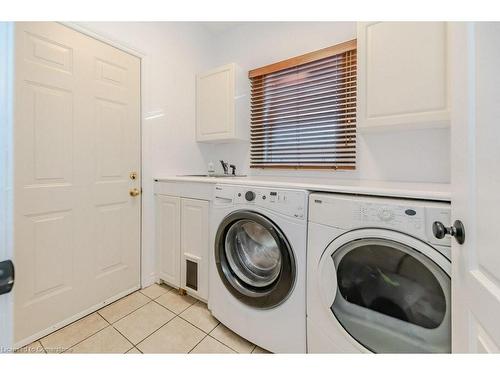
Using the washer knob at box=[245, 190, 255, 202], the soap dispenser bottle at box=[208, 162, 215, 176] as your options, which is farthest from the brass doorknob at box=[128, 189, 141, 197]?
the washer knob at box=[245, 190, 255, 202]

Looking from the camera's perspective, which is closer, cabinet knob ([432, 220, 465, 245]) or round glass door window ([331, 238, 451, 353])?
cabinet knob ([432, 220, 465, 245])

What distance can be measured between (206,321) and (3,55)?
5.39ft

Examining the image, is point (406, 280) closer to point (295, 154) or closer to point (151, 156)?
point (295, 154)

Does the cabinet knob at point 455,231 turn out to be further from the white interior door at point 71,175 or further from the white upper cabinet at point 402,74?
the white interior door at point 71,175

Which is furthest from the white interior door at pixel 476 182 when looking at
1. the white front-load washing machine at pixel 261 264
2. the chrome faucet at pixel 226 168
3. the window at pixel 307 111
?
the chrome faucet at pixel 226 168

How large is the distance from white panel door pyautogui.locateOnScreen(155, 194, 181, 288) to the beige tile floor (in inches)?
8.7

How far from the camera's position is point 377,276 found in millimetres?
955

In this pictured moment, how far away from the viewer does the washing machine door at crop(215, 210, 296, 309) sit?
4.09ft

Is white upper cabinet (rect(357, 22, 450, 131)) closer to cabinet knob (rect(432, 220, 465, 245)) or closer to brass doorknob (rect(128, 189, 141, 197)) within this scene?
cabinet knob (rect(432, 220, 465, 245))

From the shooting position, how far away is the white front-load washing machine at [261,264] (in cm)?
114

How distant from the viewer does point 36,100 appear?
1314 millimetres

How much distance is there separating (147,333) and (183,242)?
626 millimetres

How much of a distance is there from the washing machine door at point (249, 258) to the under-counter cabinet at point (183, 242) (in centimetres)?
25
